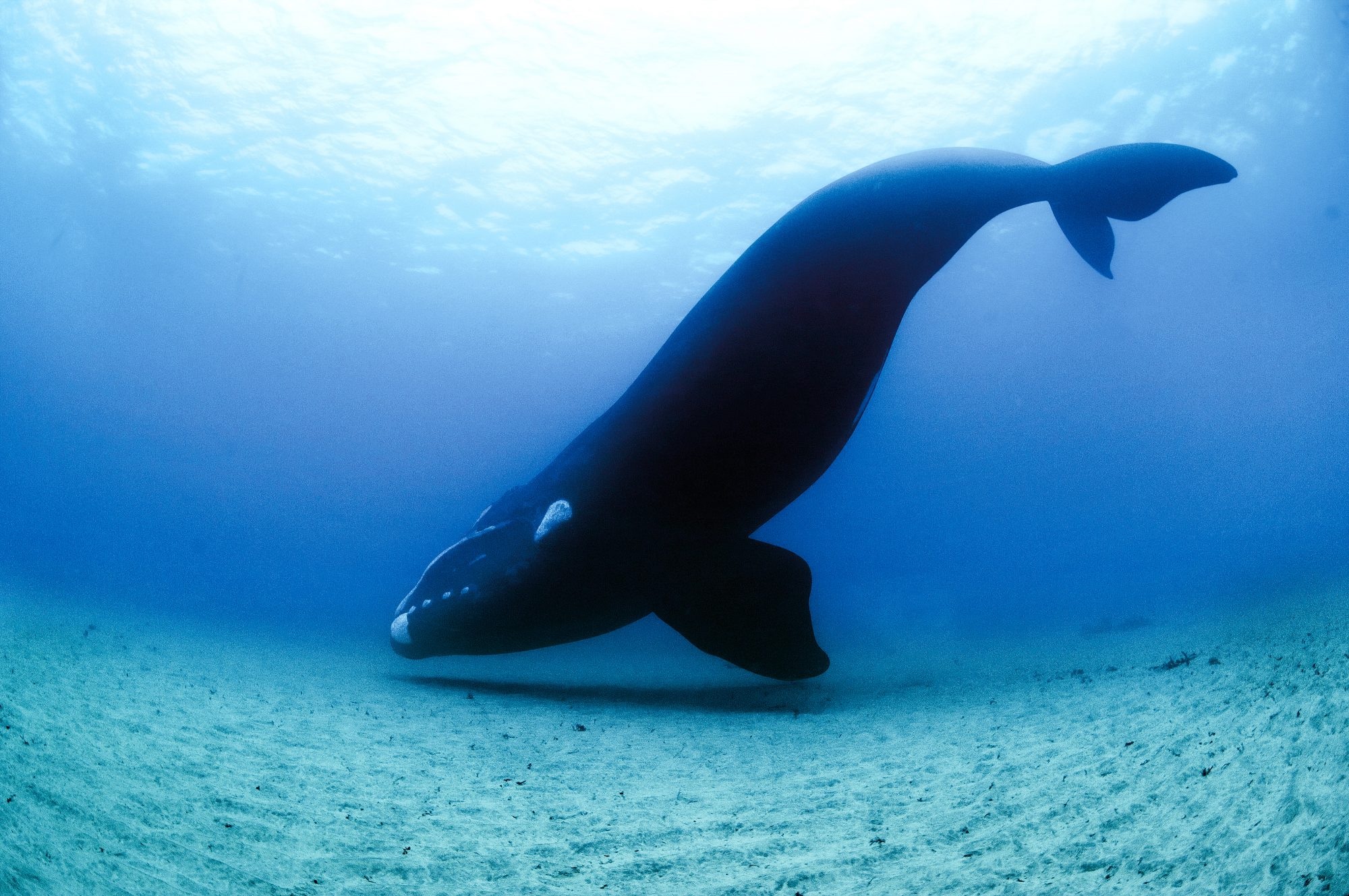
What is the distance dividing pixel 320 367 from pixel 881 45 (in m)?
35.9

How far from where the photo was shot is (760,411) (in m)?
5.12

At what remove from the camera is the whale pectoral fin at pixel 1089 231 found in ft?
18.0

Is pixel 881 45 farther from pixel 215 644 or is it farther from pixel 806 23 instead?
pixel 215 644

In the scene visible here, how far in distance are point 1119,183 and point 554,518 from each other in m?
5.86

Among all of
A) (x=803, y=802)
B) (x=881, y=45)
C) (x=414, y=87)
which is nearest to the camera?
(x=803, y=802)

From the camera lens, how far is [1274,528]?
47781 mm

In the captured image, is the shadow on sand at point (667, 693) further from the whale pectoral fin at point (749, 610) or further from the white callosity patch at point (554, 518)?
the white callosity patch at point (554, 518)

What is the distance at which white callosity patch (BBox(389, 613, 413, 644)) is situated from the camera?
21.7 ft

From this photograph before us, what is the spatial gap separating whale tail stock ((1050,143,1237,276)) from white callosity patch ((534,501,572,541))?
5.13 m

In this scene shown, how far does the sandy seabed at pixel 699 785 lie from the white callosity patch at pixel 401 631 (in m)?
0.79

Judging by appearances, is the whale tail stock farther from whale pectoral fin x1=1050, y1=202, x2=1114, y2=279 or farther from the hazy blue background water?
the hazy blue background water

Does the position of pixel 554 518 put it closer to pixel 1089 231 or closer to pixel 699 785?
pixel 699 785

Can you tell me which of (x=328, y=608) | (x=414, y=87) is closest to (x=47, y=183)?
(x=414, y=87)

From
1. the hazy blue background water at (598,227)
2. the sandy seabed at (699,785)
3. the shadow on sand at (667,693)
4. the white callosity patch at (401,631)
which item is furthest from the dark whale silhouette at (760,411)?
the hazy blue background water at (598,227)
